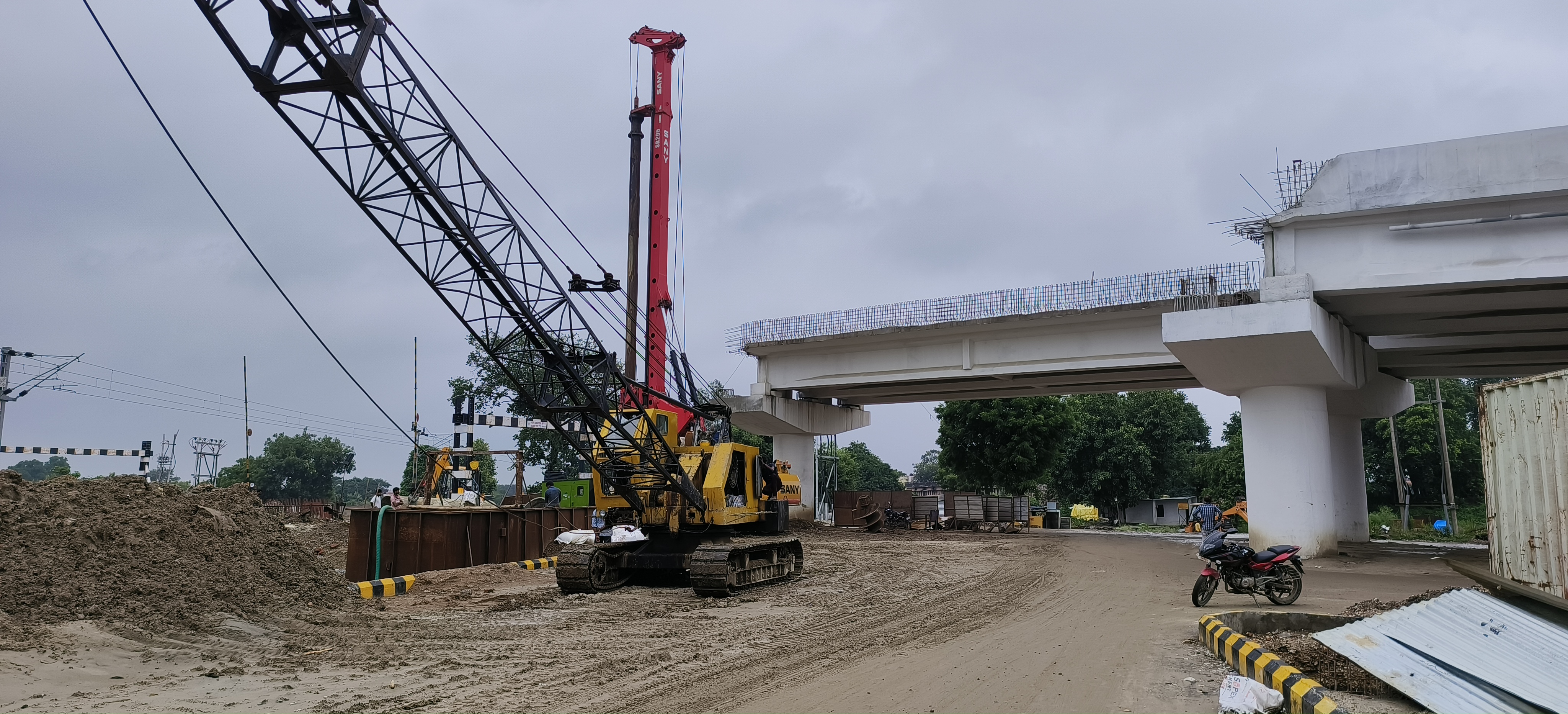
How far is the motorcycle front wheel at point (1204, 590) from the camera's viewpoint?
12.7m

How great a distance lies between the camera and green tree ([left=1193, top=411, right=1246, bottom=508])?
56.8m

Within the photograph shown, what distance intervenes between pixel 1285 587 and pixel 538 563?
1377 cm

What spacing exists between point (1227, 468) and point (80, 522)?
59.9 meters

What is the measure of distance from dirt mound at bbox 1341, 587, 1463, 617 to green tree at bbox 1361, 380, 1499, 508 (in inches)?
1980

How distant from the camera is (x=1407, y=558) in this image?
76.7ft

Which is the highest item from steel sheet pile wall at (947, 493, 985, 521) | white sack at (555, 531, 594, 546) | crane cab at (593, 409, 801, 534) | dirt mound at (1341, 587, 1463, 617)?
crane cab at (593, 409, 801, 534)

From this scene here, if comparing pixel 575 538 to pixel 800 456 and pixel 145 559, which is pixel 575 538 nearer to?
pixel 145 559

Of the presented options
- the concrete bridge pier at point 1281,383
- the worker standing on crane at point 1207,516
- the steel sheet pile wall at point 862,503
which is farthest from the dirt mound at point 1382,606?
the steel sheet pile wall at point 862,503

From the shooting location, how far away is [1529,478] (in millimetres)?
9055

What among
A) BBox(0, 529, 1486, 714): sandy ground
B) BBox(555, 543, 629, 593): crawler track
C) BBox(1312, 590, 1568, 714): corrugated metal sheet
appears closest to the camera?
BBox(1312, 590, 1568, 714): corrugated metal sheet

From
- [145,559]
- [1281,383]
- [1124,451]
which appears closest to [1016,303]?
[1281,383]

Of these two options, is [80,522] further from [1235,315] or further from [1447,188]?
[1447,188]

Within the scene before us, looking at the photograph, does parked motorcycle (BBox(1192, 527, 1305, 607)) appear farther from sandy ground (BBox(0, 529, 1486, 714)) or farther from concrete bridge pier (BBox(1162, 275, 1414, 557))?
concrete bridge pier (BBox(1162, 275, 1414, 557))

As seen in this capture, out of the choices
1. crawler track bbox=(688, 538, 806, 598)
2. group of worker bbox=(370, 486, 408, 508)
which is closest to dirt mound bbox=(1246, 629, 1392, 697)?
crawler track bbox=(688, 538, 806, 598)
